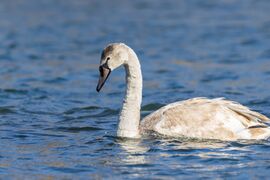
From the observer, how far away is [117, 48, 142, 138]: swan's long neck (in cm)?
1224

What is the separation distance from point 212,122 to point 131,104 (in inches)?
47.4

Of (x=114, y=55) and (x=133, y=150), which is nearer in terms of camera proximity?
(x=133, y=150)

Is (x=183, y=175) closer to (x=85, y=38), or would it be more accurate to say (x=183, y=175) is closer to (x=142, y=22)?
(x=85, y=38)

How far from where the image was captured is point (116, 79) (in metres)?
18.7

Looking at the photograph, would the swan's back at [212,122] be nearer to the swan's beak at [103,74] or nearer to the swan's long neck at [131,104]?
the swan's long neck at [131,104]

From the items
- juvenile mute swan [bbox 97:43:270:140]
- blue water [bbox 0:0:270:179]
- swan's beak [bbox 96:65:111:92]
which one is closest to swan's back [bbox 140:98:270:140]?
juvenile mute swan [bbox 97:43:270:140]

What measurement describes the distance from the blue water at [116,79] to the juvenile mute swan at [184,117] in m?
0.15

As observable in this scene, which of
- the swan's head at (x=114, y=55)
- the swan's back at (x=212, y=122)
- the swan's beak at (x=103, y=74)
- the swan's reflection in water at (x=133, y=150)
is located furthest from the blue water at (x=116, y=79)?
the swan's head at (x=114, y=55)

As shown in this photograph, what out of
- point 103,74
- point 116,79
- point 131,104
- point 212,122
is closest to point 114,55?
point 103,74

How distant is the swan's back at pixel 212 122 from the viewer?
11977mm

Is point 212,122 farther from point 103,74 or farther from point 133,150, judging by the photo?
point 103,74

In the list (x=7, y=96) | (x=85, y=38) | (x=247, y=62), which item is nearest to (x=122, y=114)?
(x=7, y=96)

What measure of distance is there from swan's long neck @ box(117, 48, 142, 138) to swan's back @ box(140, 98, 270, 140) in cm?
26

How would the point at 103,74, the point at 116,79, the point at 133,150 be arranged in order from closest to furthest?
the point at 133,150
the point at 103,74
the point at 116,79
